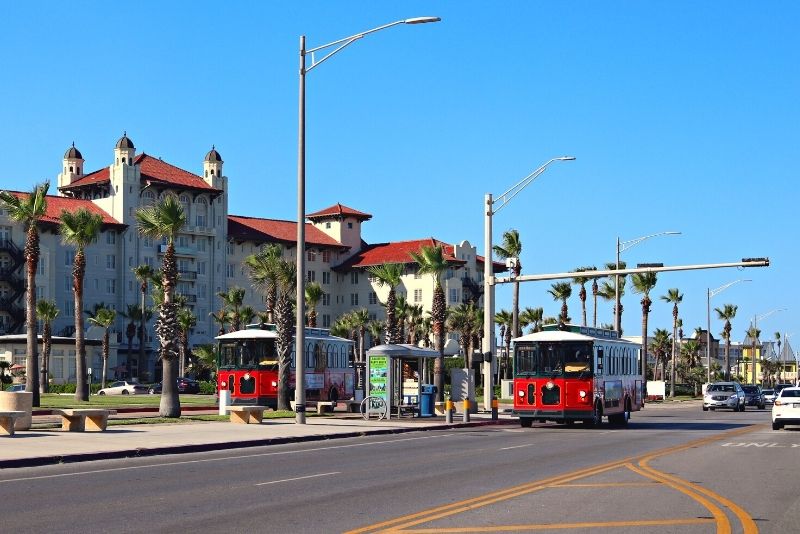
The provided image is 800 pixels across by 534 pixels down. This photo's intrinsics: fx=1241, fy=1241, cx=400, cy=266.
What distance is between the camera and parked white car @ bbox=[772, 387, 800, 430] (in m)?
39.8

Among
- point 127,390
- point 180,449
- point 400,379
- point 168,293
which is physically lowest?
point 127,390

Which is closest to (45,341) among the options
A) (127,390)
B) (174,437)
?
(127,390)

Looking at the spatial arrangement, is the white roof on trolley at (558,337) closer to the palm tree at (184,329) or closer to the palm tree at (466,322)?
the palm tree at (184,329)

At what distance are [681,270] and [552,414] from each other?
11.7 meters

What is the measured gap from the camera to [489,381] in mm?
48562

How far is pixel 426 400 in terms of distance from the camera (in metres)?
44.7

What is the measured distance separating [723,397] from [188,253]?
69.3 metres

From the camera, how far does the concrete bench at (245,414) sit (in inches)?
1500

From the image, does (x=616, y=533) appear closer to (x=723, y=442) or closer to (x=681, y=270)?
(x=723, y=442)

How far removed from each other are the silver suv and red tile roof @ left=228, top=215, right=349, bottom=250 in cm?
7098

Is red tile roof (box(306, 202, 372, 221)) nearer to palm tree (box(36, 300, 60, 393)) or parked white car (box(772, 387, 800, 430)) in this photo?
palm tree (box(36, 300, 60, 393))

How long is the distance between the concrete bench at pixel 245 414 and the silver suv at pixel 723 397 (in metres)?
35.1

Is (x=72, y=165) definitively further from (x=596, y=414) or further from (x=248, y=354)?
(x=596, y=414)

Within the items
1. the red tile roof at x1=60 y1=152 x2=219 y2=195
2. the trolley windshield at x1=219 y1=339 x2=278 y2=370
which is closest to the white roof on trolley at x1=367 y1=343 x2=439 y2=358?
the trolley windshield at x1=219 y1=339 x2=278 y2=370
